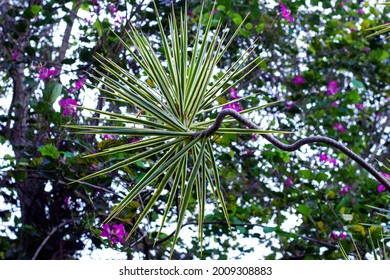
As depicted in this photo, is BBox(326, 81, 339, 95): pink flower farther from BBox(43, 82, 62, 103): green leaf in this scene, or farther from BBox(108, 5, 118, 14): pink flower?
BBox(43, 82, 62, 103): green leaf

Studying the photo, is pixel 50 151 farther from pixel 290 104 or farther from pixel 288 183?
pixel 290 104

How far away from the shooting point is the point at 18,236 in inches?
150

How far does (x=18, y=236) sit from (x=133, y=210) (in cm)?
138

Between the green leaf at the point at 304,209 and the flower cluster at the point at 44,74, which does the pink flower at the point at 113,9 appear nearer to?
the flower cluster at the point at 44,74

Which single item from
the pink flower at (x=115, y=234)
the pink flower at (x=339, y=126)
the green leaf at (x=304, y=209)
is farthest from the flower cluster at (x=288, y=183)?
the pink flower at (x=115, y=234)

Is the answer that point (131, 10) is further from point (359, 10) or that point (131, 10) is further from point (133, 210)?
point (359, 10)

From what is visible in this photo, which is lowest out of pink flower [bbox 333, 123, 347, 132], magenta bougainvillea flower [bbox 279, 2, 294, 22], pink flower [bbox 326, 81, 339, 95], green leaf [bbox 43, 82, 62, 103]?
green leaf [bbox 43, 82, 62, 103]

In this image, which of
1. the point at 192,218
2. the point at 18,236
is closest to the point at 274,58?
the point at 192,218

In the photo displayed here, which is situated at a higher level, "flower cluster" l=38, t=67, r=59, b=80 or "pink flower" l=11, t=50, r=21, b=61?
"pink flower" l=11, t=50, r=21, b=61

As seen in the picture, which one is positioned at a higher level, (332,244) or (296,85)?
(296,85)

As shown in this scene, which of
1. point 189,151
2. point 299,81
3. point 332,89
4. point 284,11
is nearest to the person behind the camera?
point 189,151

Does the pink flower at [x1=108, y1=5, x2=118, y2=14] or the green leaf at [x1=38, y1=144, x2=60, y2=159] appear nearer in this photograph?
the green leaf at [x1=38, y1=144, x2=60, y2=159]

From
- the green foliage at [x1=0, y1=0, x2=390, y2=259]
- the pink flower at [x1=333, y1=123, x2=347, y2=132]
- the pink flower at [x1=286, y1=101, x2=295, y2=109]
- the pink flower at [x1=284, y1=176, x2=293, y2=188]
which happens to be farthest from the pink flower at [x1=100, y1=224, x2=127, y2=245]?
the pink flower at [x1=333, y1=123, x2=347, y2=132]

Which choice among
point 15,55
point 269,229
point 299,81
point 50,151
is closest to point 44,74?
point 15,55
